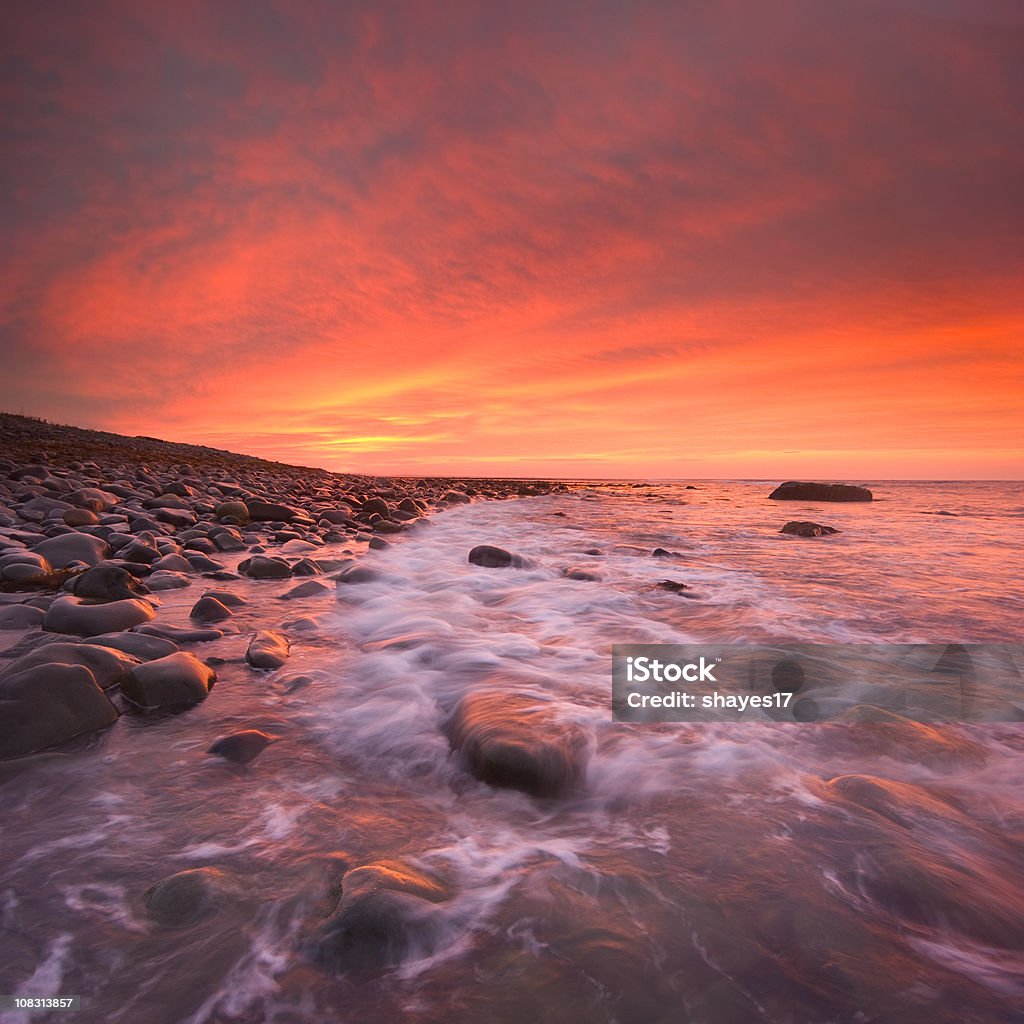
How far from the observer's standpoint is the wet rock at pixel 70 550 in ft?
17.8

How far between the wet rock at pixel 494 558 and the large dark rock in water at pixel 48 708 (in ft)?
18.3

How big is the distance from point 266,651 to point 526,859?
2.35 m

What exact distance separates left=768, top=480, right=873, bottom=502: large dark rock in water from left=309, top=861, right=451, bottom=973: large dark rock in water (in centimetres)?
2968

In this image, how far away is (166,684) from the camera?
2850 millimetres

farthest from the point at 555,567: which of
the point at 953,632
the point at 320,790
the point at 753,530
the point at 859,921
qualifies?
the point at 753,530

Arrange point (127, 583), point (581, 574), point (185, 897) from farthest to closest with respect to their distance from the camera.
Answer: point (581, 574) < point (127, 583) < point (185, 897)

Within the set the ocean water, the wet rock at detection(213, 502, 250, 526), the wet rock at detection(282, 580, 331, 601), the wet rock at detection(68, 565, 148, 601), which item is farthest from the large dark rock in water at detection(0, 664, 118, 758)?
the wet rock at detection(213, 502, 250, 526)

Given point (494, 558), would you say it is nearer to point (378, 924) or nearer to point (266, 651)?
point (266, 651)

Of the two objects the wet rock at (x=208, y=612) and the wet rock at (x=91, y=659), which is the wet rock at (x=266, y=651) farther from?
the wet rock at (x=208, y=612)

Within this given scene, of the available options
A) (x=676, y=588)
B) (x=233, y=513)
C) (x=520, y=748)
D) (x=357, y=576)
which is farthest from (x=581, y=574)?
(x=233, y=513)

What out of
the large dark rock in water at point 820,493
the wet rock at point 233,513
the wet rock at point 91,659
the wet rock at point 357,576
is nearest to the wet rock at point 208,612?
the wet rock at point 91,659

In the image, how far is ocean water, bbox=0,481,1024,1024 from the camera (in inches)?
52.5

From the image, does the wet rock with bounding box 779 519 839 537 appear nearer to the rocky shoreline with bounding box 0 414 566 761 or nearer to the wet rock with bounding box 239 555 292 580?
the rocky shoreline with bounding box 0 414 566 761

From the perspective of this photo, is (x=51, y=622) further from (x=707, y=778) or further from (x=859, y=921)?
(x=859, y=921)
